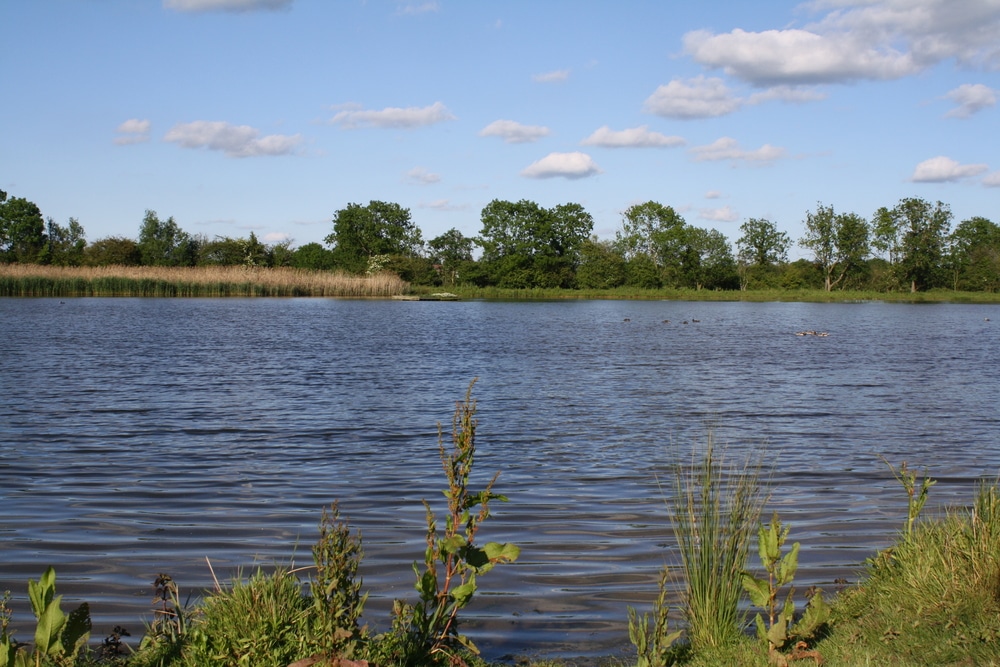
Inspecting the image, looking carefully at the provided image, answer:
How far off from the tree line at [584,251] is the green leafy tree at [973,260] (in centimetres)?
13

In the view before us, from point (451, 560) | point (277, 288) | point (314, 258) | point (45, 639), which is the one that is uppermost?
point (314, 258)

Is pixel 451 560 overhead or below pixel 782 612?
overhead

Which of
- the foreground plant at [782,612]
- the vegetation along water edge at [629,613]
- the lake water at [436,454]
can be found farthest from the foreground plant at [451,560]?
the foreground plant at [782,612]

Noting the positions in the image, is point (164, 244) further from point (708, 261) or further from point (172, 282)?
point (708, 261)

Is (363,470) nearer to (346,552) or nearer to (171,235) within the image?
(346,552)

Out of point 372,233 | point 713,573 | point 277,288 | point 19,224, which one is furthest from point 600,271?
point 713,573

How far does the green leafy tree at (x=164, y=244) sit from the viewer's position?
91375 millimetres

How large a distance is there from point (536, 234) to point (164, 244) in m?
42.3

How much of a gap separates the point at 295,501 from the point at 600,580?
3.39m

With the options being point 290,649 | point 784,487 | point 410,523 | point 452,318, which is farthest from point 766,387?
point 452,318

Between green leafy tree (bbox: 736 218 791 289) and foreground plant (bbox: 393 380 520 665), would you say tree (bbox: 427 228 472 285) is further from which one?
foreground plant (bbox: 393 380 520 665)

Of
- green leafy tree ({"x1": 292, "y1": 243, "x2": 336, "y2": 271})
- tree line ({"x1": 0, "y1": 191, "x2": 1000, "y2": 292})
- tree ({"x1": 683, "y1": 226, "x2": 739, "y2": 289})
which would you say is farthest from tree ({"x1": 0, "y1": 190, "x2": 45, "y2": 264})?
tree ({"x1": 683, "y1": 226, "x2": 739, "y2": 289})

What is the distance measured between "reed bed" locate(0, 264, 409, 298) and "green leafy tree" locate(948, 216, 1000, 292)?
198ft

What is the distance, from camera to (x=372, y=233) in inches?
4043
